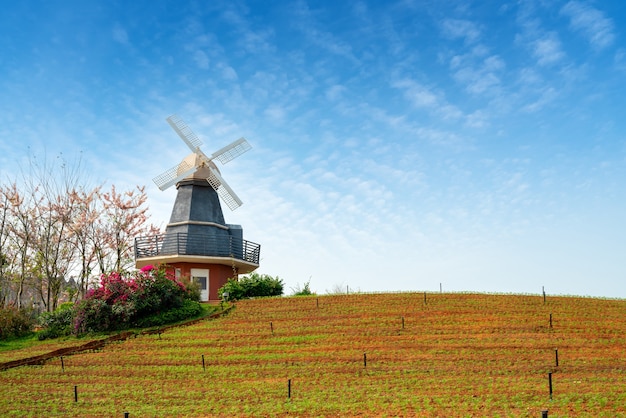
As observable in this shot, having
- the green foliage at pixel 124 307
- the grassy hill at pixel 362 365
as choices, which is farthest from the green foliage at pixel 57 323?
the grassy hill at pixel 362 365

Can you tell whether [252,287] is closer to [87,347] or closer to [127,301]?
[127,301]

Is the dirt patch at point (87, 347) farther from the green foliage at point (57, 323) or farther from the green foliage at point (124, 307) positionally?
the green foliage at point (57, 323)

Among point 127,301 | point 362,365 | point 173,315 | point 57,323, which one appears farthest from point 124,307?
point 362,365

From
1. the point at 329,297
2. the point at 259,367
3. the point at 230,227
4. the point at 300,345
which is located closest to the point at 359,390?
the point at 259,367

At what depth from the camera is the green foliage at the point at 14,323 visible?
31.8m

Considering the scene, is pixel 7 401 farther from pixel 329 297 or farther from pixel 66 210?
pixel 66 210

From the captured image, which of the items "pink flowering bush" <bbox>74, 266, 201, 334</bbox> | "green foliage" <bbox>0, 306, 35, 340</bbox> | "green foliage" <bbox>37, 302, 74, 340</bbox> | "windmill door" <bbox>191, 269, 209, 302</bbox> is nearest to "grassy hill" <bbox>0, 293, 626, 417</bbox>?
"pink flowering bush" <bbox>74, 266, 201, 334</bbox>

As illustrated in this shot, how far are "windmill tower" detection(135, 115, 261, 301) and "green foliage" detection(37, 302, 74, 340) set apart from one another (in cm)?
822

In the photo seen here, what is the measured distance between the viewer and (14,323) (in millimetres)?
32312

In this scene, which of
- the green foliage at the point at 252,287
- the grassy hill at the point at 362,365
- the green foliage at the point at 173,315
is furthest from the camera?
the green foliage at the point at 252,287

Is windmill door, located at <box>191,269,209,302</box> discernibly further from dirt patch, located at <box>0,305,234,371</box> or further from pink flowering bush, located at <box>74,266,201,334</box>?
dirt patch, located at <box>0,305,234,371</box>

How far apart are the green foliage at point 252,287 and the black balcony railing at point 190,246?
273cm

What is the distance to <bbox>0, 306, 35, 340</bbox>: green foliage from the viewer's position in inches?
1251

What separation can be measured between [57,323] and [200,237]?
10.9 meters
